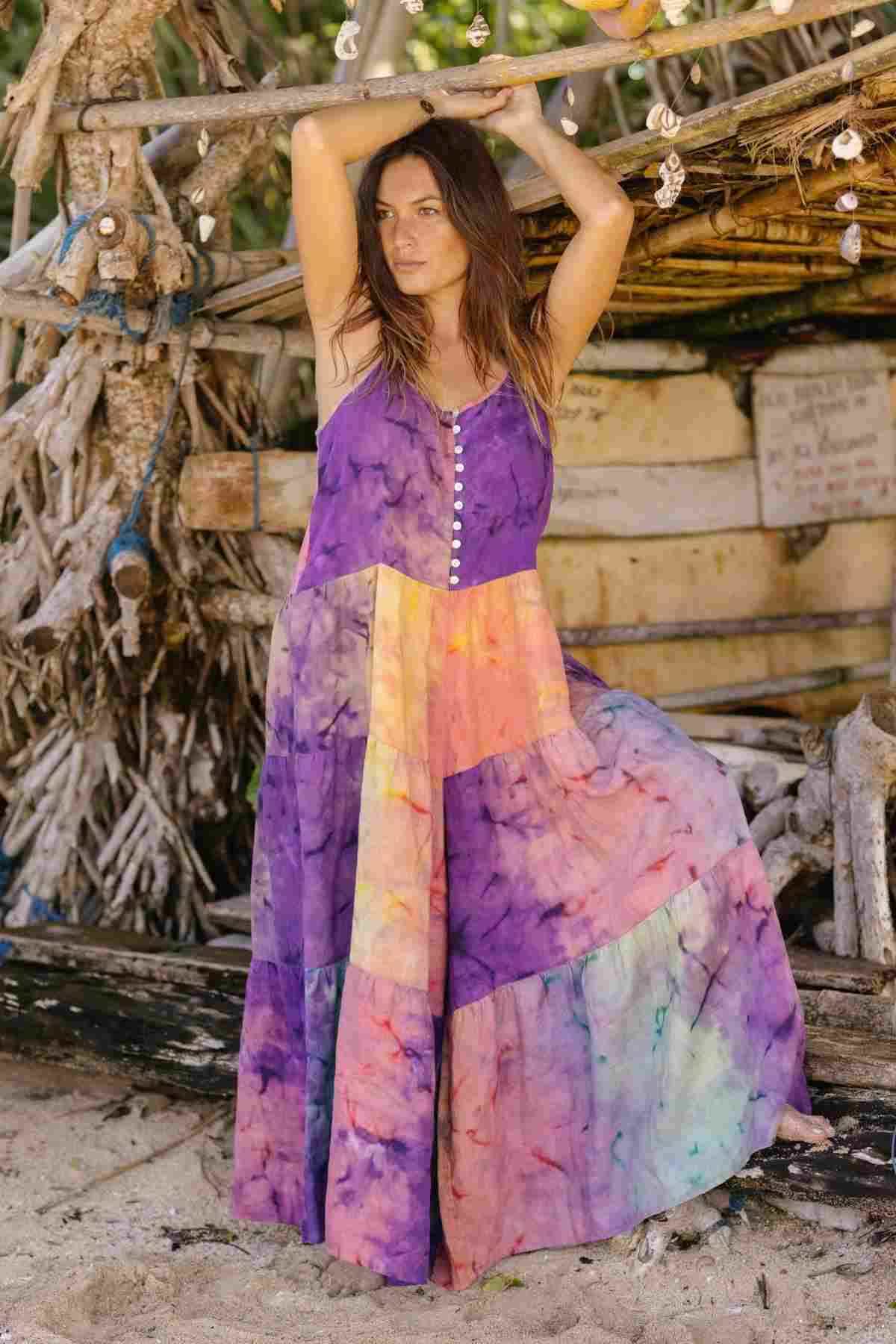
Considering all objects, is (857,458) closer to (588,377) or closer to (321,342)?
(588,377)

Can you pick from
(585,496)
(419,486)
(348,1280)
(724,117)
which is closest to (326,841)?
(419,486)

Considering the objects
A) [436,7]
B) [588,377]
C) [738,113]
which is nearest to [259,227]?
[436,7]

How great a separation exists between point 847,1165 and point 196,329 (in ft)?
8.80

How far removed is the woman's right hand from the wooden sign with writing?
7.82 ft

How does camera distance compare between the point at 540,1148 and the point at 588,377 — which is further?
the point at 588,377

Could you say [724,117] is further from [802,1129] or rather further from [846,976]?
[802,1129]

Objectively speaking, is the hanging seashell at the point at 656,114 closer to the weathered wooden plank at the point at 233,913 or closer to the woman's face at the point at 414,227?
the woman's face at the point at 414,227

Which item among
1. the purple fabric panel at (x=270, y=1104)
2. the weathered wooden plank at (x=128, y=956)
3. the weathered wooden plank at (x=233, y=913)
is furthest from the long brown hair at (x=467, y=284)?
the weathered wooden plank at (x=233, y=913)

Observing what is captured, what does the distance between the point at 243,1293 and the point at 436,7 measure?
7.08 meters

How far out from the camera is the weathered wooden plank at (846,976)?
10.5 ft

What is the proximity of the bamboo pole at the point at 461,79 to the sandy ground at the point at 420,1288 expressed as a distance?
2044 millimetres

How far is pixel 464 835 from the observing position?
277 cm

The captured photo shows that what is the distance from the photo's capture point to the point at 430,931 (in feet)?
8.98

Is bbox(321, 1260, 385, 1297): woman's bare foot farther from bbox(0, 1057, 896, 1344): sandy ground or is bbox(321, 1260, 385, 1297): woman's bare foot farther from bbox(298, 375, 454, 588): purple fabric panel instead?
bbox(298, 375, 454, 588): purple fabric panel
